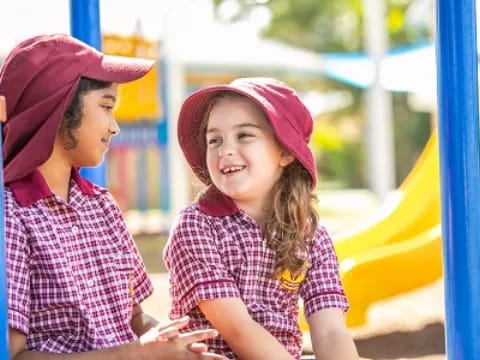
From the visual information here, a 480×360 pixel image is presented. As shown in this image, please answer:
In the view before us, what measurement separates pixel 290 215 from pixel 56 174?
57 centimetres

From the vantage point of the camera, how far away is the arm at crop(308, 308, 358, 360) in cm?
233

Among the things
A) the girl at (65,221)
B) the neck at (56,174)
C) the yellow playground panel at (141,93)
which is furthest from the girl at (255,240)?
the yellow playground panel at (141,93)

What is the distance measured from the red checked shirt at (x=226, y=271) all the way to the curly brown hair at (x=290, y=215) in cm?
3

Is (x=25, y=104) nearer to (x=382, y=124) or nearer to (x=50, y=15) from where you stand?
(x=382, y=124)

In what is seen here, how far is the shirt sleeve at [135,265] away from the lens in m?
2.27

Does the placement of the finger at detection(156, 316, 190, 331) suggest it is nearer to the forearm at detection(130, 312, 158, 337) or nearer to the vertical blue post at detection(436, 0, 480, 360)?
the forearm at detection(130, 312, 158, 337)

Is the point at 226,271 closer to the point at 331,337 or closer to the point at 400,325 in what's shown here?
the point at 331,337

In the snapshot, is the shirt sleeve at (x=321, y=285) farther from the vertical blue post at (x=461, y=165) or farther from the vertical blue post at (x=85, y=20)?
the vertical blue post at (x=85, y=20)

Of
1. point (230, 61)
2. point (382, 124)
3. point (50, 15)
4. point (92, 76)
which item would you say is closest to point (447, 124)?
point (92, 76)

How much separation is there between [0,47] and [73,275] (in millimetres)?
9014

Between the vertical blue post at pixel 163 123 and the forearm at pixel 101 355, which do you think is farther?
the vertical blue post at pixel 163 123

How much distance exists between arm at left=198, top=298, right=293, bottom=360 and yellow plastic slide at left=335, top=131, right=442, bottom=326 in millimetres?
2259

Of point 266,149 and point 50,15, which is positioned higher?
point 50,15

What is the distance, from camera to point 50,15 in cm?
971
